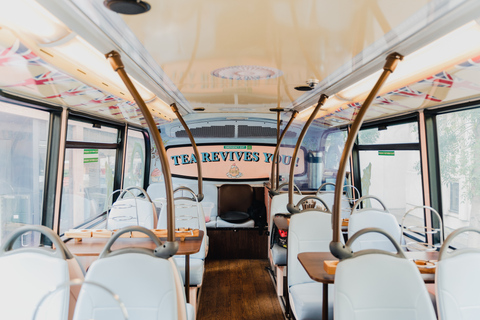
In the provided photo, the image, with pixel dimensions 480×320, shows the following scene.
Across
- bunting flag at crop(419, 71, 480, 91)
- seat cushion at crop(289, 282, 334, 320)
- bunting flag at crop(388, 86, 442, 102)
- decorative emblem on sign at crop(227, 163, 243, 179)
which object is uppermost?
bunting flag at crop(388, 86, 442, 102)

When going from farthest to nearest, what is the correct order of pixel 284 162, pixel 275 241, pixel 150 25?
1. pixel 284 162
2. pixel 275 241
3. pixel 150 25

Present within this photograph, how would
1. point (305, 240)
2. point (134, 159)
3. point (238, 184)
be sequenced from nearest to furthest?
point (305, 240)
point (134, 159)
point (238, 184)

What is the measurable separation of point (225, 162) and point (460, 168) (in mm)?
4146

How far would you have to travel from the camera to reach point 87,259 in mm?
3674

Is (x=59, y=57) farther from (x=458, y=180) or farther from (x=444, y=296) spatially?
(x=458, y=180)

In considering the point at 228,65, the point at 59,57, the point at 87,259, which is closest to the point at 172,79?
the point at 228,65

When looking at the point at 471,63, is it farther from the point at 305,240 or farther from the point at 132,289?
the point at 132,289

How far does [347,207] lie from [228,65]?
158 inches

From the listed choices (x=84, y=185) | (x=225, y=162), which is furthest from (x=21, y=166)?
(x=225, y=162)

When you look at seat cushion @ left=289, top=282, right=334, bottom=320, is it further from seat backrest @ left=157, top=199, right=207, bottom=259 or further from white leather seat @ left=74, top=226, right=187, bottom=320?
seat backrest @ left=157, top=199, right=207, bottom=259

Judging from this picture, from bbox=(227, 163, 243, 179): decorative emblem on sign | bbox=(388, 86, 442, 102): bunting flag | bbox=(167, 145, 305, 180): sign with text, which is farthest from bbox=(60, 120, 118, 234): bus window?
bbox=(388, 86, 442, 102): bunting flag

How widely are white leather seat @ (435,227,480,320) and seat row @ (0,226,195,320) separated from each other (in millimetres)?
1370

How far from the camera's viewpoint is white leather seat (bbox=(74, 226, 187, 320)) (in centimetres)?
175

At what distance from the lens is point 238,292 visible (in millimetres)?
4465
